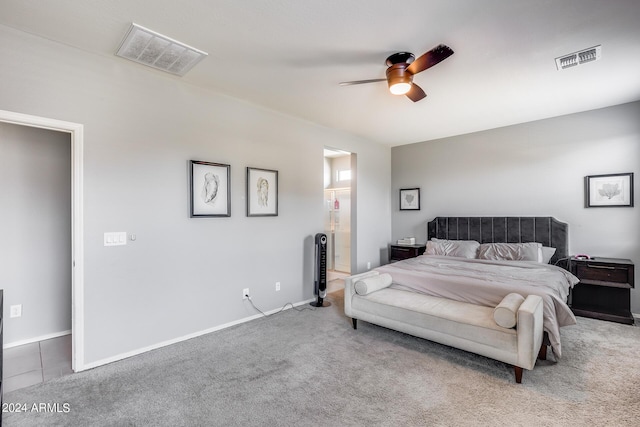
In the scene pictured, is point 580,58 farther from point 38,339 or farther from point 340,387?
point 38,339

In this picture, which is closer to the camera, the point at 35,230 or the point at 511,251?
the point at 35,230

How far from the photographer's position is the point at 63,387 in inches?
92.0

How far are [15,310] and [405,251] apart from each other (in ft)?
17.9

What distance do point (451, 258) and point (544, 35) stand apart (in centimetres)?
305

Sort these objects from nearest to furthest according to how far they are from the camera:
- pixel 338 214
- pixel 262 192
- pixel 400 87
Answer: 1. pixel 400 87
2. pixel 262 192
3. pixel 338 214

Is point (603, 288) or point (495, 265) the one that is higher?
point (495, 265)

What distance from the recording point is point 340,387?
2.35 m

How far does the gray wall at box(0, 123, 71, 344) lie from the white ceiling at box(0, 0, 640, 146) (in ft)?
4.63

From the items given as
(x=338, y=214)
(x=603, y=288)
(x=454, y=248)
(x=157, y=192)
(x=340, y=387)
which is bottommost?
(x=340, y=387)

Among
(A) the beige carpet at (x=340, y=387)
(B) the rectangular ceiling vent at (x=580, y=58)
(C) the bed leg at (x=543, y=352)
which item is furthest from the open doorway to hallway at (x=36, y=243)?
(B) the rectangular ceiling vent at (x=580, y=58)

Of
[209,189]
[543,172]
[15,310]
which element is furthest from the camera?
[543,172]

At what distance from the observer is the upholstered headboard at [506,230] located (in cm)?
433

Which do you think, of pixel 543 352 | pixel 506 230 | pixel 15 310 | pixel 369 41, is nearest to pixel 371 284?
pixel 543 352

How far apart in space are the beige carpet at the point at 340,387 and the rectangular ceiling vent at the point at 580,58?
9.18 feet
